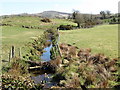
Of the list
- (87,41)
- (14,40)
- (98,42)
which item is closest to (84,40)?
(87,41)

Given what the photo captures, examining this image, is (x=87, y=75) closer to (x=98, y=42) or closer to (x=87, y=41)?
(x=98, y=42)

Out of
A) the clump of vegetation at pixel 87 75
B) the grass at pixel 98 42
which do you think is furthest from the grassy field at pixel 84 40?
the clump of vegetation at pixel 87 75

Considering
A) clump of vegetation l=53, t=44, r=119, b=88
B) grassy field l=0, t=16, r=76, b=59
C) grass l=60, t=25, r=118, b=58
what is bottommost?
clump of vegetation l=53, t=44, r=119, b=88

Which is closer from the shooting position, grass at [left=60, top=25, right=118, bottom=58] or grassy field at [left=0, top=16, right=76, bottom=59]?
grass at [left=60, top=25, right=118, bottom=58]

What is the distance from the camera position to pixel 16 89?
44.2ft

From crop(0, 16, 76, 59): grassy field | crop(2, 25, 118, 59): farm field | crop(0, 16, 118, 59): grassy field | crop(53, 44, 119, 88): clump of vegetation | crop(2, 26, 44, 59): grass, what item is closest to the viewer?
crop(53, 44, 119, 88): clump of vegetation

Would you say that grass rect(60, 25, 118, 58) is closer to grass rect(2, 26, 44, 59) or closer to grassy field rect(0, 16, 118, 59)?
grassy field rect(0, 16, 118, 59)

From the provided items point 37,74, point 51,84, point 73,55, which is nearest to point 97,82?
point 51,84

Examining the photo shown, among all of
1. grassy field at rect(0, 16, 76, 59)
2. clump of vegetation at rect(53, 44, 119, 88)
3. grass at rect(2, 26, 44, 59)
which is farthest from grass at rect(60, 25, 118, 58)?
grassy field at rect(0, 16, 76, 59)

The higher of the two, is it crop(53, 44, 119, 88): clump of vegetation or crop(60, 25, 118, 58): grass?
crop(60, 25, 118, 58): grass

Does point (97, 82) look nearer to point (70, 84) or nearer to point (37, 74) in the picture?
point (70, 84)

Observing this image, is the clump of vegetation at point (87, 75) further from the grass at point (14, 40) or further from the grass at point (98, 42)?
the grass at point (14, 40)

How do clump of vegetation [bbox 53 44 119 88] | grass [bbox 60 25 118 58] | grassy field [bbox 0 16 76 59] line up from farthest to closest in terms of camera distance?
grassy field [bbox 0 16 76 59] → grass [bbox 60 25 118 58] → clump of vegetation [bbox 53 44 119 88]

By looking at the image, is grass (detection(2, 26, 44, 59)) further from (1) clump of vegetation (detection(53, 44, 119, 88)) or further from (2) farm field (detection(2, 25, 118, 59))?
(1) clump of vegetation (detection(53, 44, 119, 88))
